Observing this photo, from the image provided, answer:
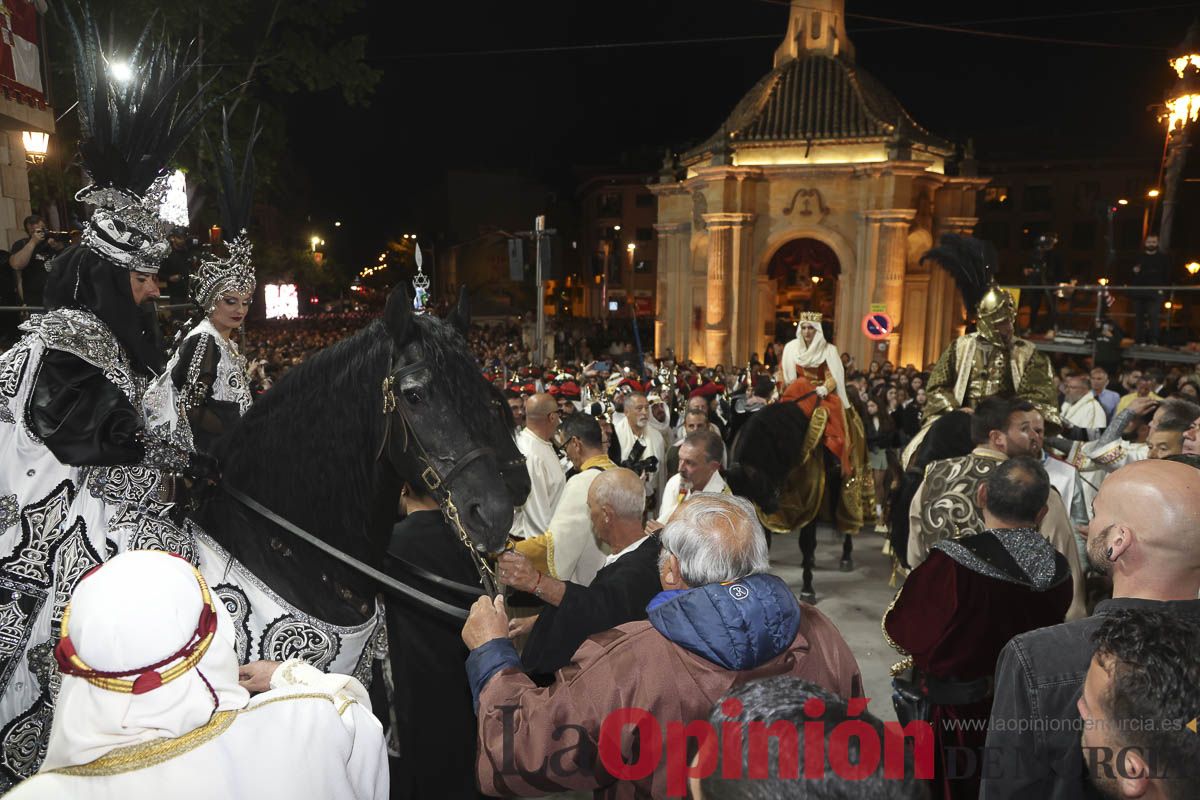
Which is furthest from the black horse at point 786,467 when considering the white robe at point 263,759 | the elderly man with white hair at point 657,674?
the white robe at point 263,759

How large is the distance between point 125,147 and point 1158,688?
417 centimetres

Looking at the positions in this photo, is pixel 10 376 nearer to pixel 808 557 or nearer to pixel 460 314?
pixel 460 314

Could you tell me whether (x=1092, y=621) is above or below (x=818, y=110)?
below

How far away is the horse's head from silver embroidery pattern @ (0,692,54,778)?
1.66 m

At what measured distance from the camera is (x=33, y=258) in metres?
7.80

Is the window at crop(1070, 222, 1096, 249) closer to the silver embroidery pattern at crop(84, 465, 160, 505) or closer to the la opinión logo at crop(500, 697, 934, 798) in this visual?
the la opinión logo at crop(500, 697, 934, 798)

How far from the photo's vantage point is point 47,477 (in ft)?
9.70

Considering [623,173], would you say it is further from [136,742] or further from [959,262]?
[136,742]

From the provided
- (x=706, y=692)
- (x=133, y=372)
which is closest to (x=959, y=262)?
(x=706, y=692)

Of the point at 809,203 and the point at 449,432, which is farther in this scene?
the point at 809,203

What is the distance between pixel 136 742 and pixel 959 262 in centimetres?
824

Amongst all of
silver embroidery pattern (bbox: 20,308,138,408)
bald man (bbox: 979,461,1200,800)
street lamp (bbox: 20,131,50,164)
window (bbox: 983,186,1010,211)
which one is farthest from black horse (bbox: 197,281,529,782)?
window (bbox: 983,186,1010,211)

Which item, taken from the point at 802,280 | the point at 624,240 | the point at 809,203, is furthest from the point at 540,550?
the point at 624,240

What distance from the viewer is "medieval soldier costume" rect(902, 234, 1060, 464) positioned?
7145 mm
